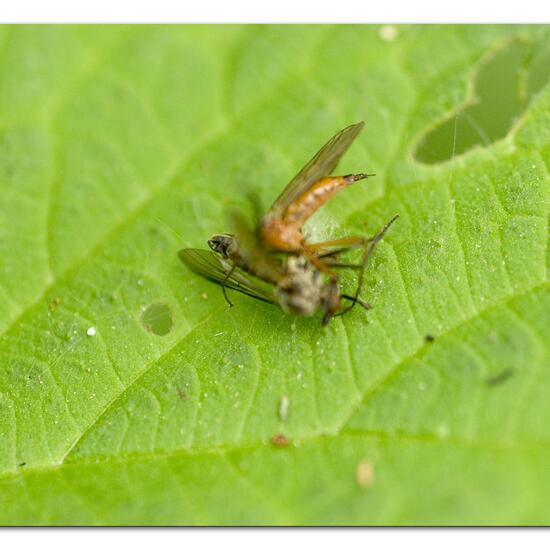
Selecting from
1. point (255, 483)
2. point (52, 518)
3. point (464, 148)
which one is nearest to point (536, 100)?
point (464, 148)

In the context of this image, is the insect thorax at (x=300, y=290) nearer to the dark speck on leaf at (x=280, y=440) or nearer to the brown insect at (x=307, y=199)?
the brown insect at (x=307, y=199)

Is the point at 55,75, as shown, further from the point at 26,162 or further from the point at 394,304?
the point at 394,304

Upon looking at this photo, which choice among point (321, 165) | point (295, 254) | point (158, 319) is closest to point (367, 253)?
point (295, 254)

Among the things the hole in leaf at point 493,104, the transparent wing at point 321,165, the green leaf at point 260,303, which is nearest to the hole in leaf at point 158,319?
the green leaf at point 260,303

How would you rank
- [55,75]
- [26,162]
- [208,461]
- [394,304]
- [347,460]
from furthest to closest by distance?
[55,75] → [26,162] → [394,304] → [208,461] → [347,460]

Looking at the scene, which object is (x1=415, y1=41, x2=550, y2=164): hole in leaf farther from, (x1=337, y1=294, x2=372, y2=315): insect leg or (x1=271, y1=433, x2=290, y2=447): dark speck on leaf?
(x1=271, y1=433, x2=290, y2=447): dark speck on leaf

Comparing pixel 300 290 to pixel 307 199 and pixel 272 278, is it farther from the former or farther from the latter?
pixel 307 199

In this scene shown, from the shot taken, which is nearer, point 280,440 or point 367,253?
point 280,440
